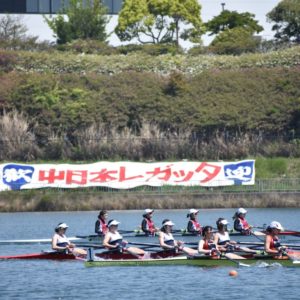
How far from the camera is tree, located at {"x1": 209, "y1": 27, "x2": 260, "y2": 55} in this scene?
91.5 metres

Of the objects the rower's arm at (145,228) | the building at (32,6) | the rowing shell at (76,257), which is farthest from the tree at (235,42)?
the rowing shell at (76,257)

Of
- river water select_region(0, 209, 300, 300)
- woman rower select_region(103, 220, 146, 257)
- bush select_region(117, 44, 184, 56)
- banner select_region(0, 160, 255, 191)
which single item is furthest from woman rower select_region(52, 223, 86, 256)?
bush select_region(117, 44, 184, 56)

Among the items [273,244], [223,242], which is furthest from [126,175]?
[273,244]

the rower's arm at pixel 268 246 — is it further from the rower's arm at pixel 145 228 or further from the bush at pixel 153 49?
the bush at pixel 153 49

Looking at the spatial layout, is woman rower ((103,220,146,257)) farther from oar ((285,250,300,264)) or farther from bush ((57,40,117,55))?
bush ((57,40,117,55))

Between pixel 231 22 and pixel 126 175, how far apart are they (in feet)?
108

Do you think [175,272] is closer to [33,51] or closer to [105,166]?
[105,166]

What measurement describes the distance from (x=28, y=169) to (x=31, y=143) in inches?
384

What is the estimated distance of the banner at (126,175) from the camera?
6556cm

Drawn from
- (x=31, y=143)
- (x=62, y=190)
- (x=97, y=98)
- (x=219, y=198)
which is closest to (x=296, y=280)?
(x=219, y=198)

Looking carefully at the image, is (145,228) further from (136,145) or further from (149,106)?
(149,106)

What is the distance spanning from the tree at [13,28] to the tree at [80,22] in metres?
2.05

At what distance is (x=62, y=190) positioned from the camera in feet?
214

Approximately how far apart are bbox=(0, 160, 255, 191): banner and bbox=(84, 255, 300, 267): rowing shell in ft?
80.1
